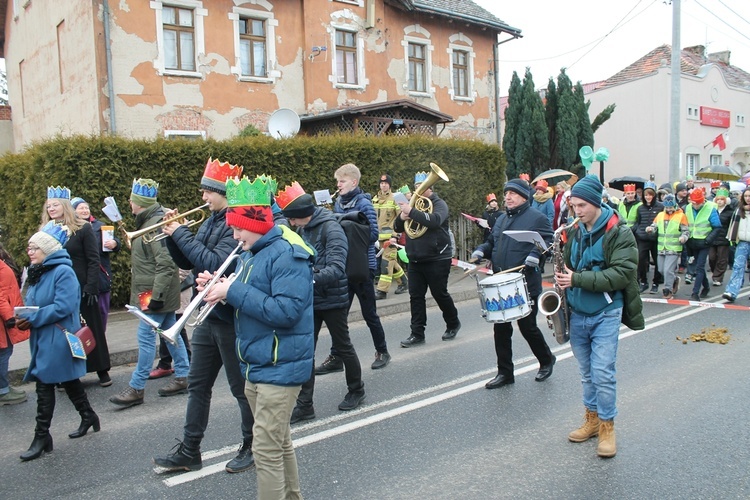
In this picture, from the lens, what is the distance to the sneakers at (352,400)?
5.41 meters

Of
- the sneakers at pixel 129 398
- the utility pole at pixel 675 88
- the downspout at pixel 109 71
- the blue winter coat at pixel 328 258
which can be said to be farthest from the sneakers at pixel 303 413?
the utility pole at pixel 675 88

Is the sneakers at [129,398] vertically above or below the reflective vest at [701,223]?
below

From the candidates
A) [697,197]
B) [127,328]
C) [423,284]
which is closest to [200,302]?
[423,284]

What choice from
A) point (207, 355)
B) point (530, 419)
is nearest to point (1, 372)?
point (207, 355)

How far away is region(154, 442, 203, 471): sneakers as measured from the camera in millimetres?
4234

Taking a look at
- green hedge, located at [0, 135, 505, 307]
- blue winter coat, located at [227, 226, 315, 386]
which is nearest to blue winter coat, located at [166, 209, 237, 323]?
blue winter coat, located at [227, 226, 315, 386]

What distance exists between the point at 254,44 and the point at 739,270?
14.2m

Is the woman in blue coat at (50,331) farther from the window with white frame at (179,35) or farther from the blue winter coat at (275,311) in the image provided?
the window with white frame at (179,35)

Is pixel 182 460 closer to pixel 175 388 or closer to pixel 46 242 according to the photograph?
pixel 175 388

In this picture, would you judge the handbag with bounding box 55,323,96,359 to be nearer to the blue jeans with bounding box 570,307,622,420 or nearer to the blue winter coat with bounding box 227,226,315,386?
the blue winter coat with bounding box 227,226,315,386

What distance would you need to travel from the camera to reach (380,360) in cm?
679

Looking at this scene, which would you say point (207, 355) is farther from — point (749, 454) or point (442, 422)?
point (749, 454)

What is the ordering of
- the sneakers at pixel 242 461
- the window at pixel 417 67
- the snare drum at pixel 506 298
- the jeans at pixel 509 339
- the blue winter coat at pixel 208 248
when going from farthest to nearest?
the window at pixel 417 67, the jeans at pixel 509 339, the snare drum at pixel 506 298, the sneakers at pixel 242 461, the blue winter coat at pixel 208 248

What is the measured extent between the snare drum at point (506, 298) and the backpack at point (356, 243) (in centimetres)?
120
